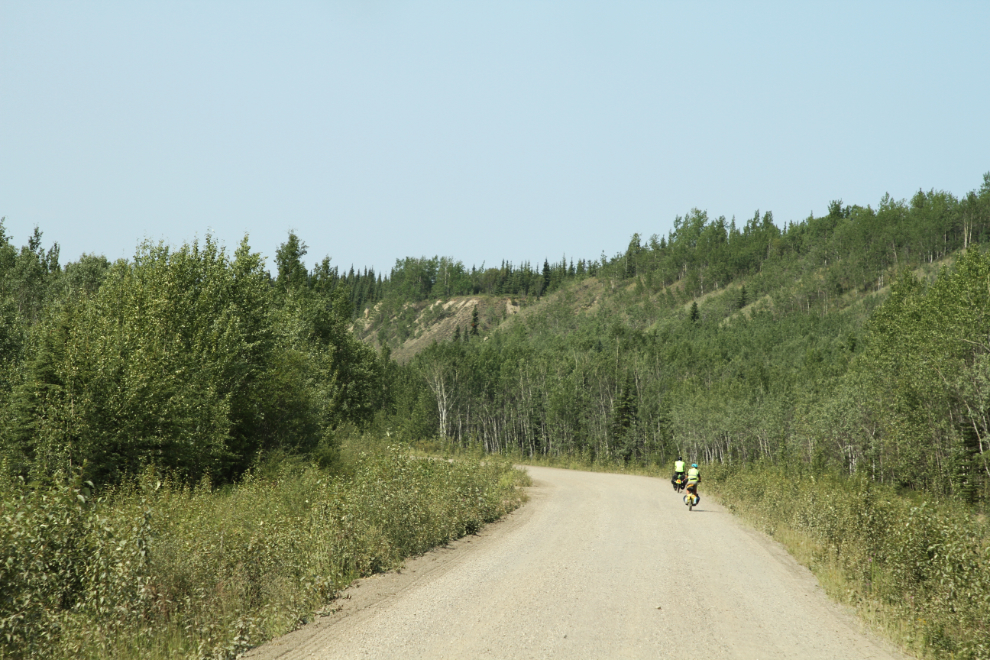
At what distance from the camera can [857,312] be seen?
3969 inches

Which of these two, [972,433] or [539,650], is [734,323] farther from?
[539,650]

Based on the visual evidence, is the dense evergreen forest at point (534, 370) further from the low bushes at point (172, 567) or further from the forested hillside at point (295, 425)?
the low bushes at point (172, 567)

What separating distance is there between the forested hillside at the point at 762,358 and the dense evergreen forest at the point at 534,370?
29 cm

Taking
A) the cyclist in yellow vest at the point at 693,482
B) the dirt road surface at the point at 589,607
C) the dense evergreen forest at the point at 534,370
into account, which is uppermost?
the dense evergreen forest at the point at 534,370

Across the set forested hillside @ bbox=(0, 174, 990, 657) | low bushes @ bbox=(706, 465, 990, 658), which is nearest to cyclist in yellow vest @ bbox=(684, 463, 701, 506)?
forested hillside @ bbox=(0, 174, 990, 657)

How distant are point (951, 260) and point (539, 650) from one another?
425ft

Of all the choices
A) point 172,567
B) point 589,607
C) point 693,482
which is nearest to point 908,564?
point 589,607

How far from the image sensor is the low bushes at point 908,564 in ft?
25.0

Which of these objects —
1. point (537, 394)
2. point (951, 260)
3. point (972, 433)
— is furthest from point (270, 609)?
point (951, 260)

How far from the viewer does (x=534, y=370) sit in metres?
97.7

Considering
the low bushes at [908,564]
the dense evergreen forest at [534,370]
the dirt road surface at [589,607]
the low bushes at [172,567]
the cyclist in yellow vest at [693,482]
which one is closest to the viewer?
the low bushes at [172,567]

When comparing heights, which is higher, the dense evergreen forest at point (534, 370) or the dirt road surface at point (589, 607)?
the dense evergreen forest at point (534, 370)

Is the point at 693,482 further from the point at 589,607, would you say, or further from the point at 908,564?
the point at 589,607

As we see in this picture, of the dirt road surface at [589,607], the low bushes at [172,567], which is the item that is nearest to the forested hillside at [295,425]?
the low bushes at [172,567]
